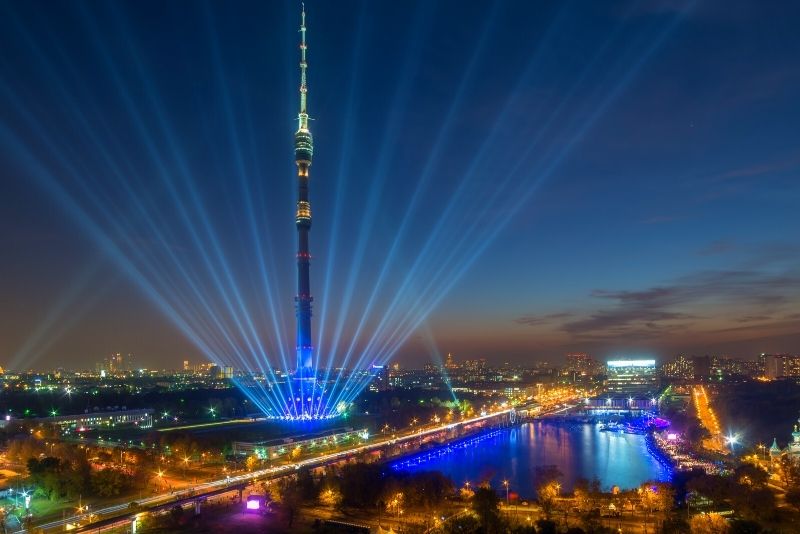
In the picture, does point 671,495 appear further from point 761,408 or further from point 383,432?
point 761,408

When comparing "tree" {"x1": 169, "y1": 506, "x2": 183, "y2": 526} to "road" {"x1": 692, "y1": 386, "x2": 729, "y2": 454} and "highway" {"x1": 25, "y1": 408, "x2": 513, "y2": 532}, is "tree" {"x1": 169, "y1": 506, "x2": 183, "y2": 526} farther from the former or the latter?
"road" {"x1": 692, "y1": 386, "x2": 729, "y2": 454}

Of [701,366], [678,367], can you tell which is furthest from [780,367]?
[678,367]

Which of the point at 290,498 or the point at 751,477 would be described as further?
the point at 751,477

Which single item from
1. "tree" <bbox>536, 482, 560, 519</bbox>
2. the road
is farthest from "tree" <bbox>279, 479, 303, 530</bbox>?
the road

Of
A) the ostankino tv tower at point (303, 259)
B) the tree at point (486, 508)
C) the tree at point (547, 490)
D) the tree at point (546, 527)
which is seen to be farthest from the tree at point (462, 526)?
the ostankino tv tower at point (303, 259)

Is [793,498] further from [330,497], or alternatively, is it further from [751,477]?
[330,497]

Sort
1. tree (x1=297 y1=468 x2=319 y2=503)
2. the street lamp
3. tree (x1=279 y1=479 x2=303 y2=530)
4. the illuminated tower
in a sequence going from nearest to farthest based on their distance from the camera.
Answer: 1. tree (x1=279 y1=479 x2=303 y2=530)
2. tree (x1=297 y1=468 x2=319 y2=503)
3. the street lamp
4. the illuminated tower
